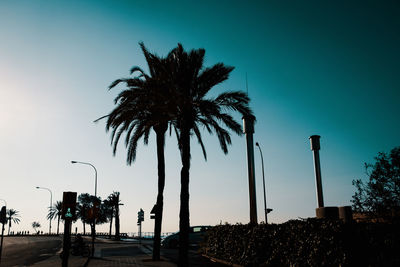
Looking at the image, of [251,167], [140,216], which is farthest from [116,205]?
[251,167]

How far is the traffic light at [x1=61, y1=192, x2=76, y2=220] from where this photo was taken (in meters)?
10.9

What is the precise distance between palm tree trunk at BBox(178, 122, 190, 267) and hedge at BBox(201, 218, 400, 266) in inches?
94.5

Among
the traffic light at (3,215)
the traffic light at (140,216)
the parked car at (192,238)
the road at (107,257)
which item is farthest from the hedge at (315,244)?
the traffic light at (140,216)

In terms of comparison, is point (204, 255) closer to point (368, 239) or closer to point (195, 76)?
point (195, 76)

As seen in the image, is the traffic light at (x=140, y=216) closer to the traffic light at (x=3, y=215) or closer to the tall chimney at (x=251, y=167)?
the tall chimney at (x=251, y=167)

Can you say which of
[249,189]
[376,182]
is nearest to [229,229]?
[249,189]

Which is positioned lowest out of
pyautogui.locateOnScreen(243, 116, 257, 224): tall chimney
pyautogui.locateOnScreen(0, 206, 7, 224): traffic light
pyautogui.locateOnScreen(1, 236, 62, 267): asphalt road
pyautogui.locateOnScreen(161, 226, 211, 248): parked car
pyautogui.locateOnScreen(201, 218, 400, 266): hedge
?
pyautogui.locateOnScreen(1, 236, 62, 267): asphalt road

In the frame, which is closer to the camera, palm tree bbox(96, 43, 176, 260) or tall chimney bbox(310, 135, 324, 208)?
palm tree bbox(96, 43, 176, 260)

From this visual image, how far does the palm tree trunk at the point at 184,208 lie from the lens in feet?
40.2

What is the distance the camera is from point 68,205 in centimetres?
1105

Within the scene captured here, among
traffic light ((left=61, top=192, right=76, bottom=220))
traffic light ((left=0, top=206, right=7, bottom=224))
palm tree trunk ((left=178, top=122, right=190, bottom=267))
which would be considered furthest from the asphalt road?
palm tree trunk ((left=178, top=122, right=190, bottom=267))

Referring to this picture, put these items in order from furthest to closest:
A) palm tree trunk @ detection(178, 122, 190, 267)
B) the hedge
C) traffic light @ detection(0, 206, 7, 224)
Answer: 1. traffic light @ detection(0, 206, 7, 224)
2. palm tree trunk @ detection(178, 122, 190, 267)
3. the hedge

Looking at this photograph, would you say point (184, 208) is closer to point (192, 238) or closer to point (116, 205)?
point (192, 238)

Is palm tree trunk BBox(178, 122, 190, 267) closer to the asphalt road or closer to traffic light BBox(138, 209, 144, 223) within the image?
the asphalt road
